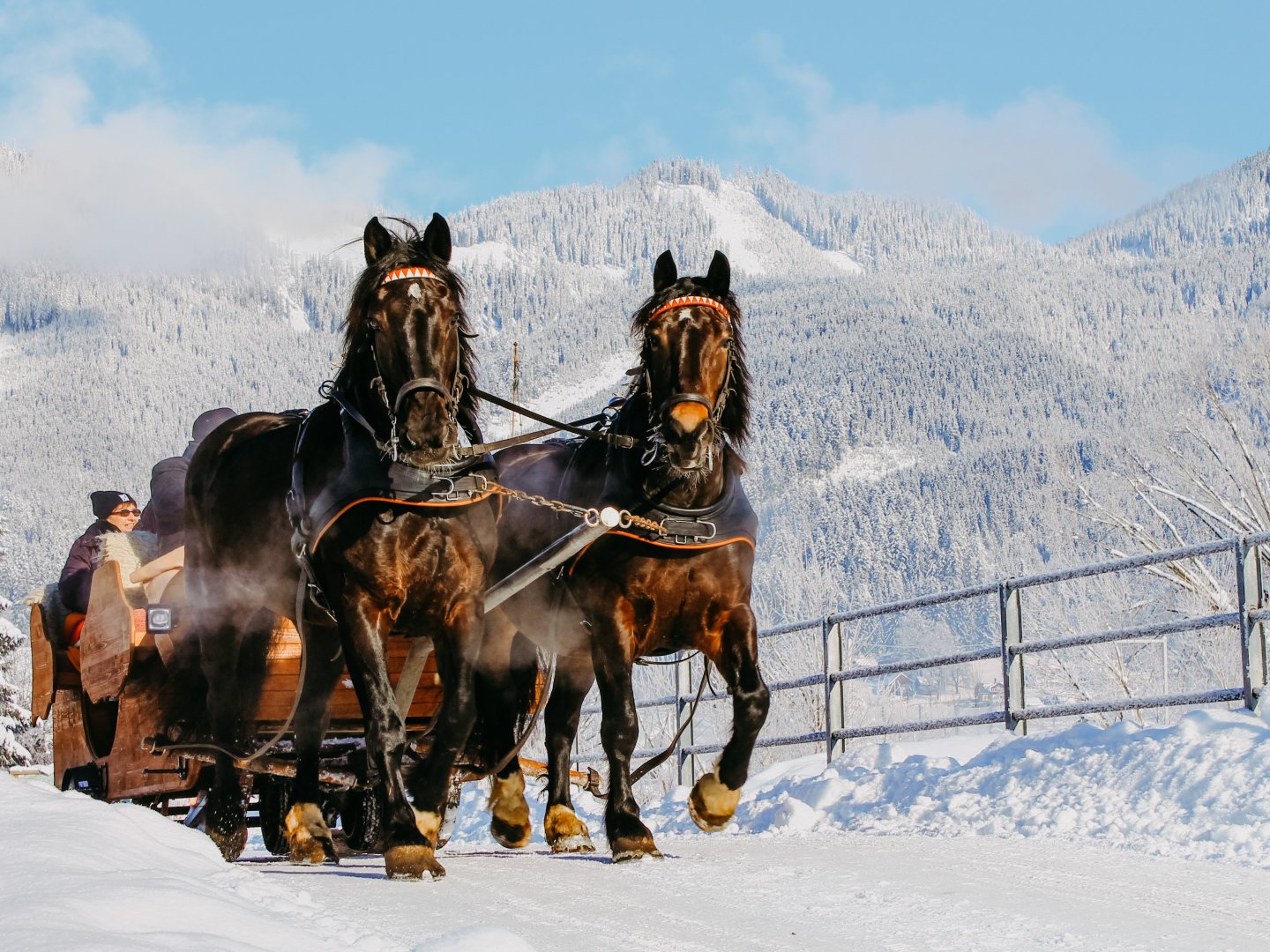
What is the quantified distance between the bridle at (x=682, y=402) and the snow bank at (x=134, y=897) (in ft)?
8.06

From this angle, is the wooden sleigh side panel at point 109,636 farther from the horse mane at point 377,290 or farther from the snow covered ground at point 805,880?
the horse mane at point 377,290

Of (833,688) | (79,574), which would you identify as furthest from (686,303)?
(833,688)

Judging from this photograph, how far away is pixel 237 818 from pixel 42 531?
464 ft

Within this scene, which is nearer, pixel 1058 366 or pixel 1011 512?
pixel 1011 512

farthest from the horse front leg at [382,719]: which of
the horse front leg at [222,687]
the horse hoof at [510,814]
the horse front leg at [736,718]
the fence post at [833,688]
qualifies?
the fence post at [833,688]

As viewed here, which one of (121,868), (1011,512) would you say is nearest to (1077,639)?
(121,868)

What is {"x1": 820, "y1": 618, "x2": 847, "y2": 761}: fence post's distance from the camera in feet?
43.1

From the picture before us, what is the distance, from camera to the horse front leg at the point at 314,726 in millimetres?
7449

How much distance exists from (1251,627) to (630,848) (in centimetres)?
448

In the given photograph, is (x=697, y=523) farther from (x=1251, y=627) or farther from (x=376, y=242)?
(x=1251, y=627)

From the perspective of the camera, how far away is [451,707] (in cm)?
656

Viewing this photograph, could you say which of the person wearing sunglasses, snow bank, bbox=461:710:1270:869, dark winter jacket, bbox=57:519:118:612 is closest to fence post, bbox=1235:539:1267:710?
snow bank, bbox=461:710:1270:869

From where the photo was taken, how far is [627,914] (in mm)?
5352

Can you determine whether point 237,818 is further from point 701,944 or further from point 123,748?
point 701,944
